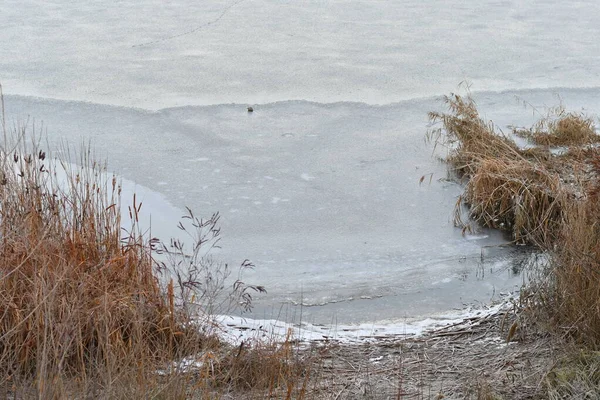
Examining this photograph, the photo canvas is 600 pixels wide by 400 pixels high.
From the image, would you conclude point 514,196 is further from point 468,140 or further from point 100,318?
point 100,318

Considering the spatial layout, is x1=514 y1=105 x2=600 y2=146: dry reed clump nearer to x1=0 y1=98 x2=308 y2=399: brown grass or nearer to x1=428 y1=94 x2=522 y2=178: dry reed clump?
x1=428 y1=94 x2=522 y2=178: dry reed clump

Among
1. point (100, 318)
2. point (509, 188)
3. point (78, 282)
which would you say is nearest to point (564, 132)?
point (509, 188)

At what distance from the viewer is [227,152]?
247 inches

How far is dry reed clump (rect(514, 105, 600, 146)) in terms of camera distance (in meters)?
6.07

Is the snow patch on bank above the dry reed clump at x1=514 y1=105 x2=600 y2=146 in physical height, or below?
below

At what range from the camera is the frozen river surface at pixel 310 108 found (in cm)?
475

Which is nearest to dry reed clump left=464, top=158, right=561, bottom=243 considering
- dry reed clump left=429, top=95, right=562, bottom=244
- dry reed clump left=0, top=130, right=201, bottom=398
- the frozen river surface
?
dry reed clump left=429, top=95, right=562, bottom=244

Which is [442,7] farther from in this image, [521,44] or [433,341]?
[433,341]

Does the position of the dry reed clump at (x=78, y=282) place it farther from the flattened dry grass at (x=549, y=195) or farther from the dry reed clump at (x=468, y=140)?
the dry reed clump at (x=468, y=140)

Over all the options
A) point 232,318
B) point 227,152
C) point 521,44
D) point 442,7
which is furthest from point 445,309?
point 442,7

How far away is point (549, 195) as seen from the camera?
4.92 meters

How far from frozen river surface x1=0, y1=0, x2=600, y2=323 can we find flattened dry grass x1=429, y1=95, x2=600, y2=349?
22 centimetres

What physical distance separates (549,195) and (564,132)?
1.43 meters

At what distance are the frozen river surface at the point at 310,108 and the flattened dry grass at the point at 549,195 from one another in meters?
0.22
